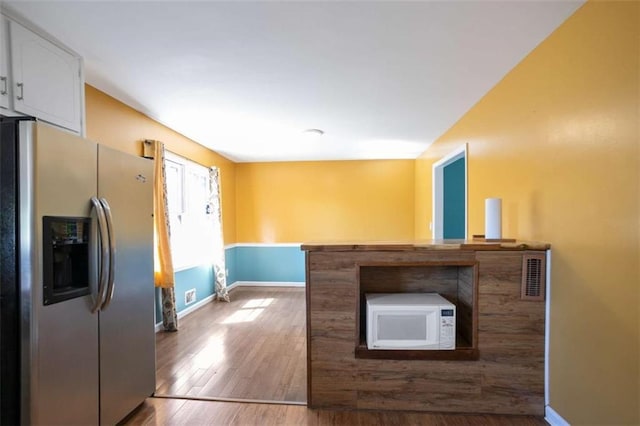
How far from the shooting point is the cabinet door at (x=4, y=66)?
5.25 ft

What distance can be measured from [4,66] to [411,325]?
2698mm

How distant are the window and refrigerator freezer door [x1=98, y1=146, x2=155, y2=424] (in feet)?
5.81

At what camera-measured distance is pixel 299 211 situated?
570cm

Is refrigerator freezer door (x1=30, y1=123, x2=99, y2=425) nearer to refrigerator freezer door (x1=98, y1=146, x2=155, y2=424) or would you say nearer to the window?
refrigerator freezer door (x1=98, y1=146, x2=155, y2=424)

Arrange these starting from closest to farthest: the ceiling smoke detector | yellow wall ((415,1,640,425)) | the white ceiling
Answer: yellow wall ((415,1,640,425)), the white ceiling, the ceiling smoke detector

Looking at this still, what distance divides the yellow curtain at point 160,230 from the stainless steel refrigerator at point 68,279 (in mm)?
1299

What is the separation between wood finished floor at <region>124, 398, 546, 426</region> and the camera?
72.8 inches

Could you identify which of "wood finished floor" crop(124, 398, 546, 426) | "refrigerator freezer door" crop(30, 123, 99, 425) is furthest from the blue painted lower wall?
"refrigerator freezer door" crop(30, 123, 99, 425)

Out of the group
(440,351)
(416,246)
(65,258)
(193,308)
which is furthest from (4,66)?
(193,308)

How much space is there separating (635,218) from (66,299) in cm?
260

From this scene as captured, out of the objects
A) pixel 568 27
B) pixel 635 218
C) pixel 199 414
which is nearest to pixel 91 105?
pixel 199 414

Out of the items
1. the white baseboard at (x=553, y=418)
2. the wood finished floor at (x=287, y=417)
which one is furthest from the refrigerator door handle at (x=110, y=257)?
the white baseboard at (x=553, y=418)

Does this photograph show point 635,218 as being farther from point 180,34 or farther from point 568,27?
point 180,34

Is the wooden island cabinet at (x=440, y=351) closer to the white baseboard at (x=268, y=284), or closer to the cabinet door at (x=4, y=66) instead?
the cabinet door at (x=4, y=66)
